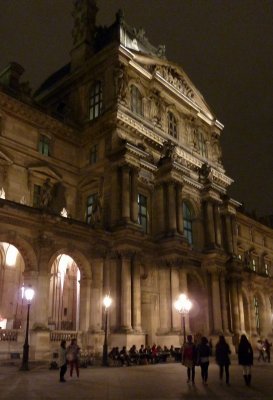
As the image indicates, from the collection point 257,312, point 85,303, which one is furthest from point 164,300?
point 257,312

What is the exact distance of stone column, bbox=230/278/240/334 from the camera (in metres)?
38.9

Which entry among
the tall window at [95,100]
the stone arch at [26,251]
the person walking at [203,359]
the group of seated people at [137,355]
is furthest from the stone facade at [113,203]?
the person walking at [203,359]

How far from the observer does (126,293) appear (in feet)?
94.2

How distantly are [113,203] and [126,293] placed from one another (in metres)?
6.54

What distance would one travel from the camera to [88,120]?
36.5 m

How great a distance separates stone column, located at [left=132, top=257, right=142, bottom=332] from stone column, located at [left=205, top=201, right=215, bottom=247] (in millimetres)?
10530

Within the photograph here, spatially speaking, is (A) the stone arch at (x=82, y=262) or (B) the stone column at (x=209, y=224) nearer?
(A) the stone arch at (x=82, y=262)

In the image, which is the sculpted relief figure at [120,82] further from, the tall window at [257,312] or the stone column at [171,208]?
the tall window at [257,312]

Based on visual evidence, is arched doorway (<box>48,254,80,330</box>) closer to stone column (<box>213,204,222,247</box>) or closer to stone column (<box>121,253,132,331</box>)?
stone column (<box>121,253,132,331</box>)

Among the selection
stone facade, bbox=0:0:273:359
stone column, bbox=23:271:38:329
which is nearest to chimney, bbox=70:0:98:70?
stone facade, bbox=0:0:273:359

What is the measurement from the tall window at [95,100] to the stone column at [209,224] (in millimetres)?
13000

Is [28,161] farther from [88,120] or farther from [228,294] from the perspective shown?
[228,294]

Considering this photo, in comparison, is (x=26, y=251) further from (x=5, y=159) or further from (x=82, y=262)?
(x=5, y=159)

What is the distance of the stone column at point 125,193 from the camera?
30516 millimetres
